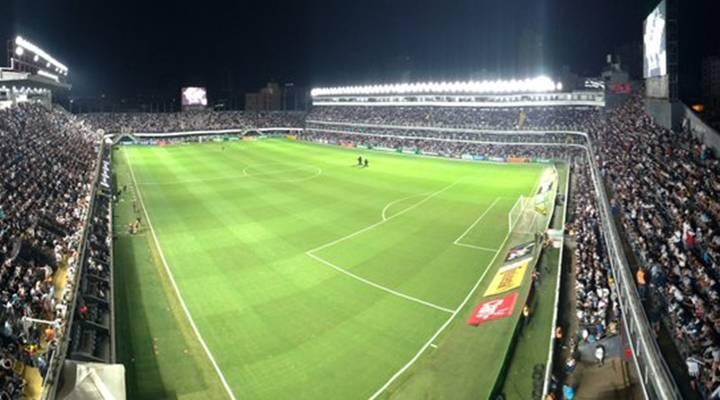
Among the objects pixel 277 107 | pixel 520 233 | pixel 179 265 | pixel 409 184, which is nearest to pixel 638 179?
pixel 520 233

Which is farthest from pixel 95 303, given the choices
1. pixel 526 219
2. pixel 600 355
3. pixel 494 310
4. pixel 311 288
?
pixel 526 219

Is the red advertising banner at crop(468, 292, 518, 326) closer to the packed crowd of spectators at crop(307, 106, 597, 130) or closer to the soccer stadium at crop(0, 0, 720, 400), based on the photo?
the soccer stadium at crop(0, 0, 720, 400)

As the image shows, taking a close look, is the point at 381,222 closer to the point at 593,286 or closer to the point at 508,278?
the point at 508,278

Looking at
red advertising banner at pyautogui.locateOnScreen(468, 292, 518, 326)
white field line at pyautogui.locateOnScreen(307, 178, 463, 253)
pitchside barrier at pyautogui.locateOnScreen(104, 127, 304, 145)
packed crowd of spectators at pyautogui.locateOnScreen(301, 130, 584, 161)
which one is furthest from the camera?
pitchside barrier at pyautogui.locateOnScreen(104, 127, 304, 145)

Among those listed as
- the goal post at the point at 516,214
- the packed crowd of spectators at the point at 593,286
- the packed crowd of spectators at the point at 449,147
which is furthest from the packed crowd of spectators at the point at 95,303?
the packed crowd of spectators at the point at 449,147

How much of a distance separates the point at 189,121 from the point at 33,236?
89.6 metres

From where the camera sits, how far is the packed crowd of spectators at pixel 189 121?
98.4 meters

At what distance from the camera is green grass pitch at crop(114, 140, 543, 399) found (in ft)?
54.5

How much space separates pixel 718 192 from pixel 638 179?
22.3ft

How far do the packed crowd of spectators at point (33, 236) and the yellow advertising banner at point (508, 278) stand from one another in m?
17.7

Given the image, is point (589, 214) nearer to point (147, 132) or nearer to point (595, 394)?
point (595, 394)

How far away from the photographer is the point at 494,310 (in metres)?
20.8

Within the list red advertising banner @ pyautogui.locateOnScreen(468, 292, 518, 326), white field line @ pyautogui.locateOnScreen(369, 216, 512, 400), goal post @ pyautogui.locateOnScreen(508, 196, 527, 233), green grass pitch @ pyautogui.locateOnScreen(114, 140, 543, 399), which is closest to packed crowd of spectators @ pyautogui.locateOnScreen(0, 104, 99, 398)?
green grass pitch @ pyautogui.locateOnScreen(114, 140, 543, 399)

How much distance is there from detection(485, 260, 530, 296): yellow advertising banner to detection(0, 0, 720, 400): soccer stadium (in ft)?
0.46
